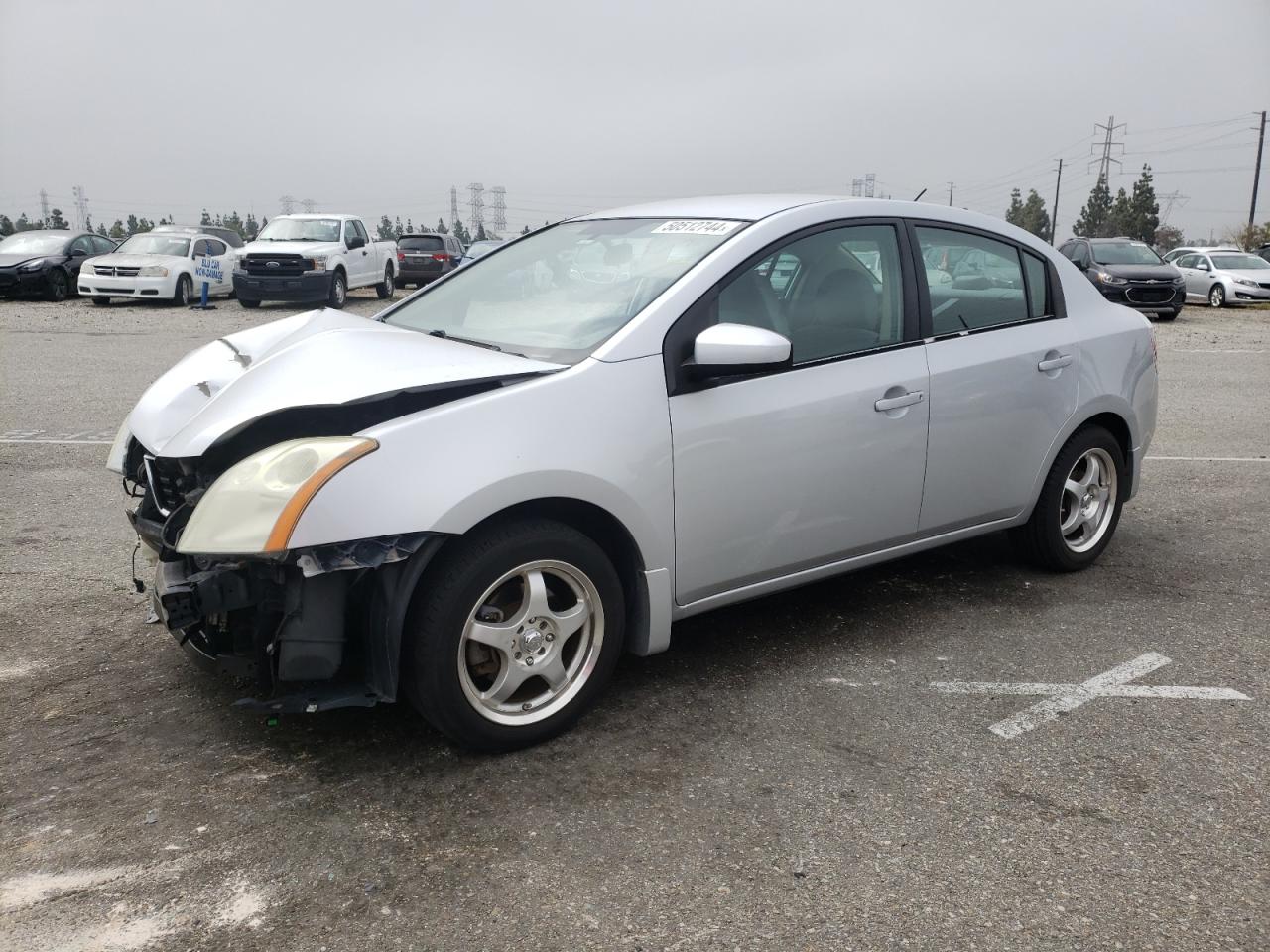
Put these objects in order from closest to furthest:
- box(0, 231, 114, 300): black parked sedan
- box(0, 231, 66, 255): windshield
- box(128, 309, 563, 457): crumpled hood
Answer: box(128, 309, 563, 457): crumpled hood, box(0, 231, 114, 300): black parked sedan, box(0, 231, 66, 255): windshield

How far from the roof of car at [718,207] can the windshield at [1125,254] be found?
21181 mm

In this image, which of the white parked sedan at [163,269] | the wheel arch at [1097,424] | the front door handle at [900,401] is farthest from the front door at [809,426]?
the white parked sedan at [163,269]

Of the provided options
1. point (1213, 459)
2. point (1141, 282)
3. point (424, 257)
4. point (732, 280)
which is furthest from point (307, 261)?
point (732, 280)

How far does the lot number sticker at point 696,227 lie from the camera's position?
3.89 meters

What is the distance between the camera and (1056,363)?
4.63 metres

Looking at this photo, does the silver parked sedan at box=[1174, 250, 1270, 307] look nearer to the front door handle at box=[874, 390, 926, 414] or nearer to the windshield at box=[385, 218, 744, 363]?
the front door handle at box=[874, 390, 926, 414]

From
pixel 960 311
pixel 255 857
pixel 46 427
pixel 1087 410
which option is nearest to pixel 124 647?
pixel 255 857

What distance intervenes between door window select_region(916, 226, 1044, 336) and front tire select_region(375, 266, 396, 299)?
22.3m

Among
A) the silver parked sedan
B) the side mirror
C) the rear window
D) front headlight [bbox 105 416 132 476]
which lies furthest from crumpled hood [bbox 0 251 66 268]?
the silver parked sedan

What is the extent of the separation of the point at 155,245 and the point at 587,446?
23.6m

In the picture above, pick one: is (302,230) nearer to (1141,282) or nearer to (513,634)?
(1141,282)

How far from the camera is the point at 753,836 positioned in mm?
2852

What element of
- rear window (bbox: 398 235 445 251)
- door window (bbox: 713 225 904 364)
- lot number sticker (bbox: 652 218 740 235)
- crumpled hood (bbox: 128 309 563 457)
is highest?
rear window (bbox: 398 235 445 251)

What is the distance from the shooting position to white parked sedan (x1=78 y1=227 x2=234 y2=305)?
73.9 feet
